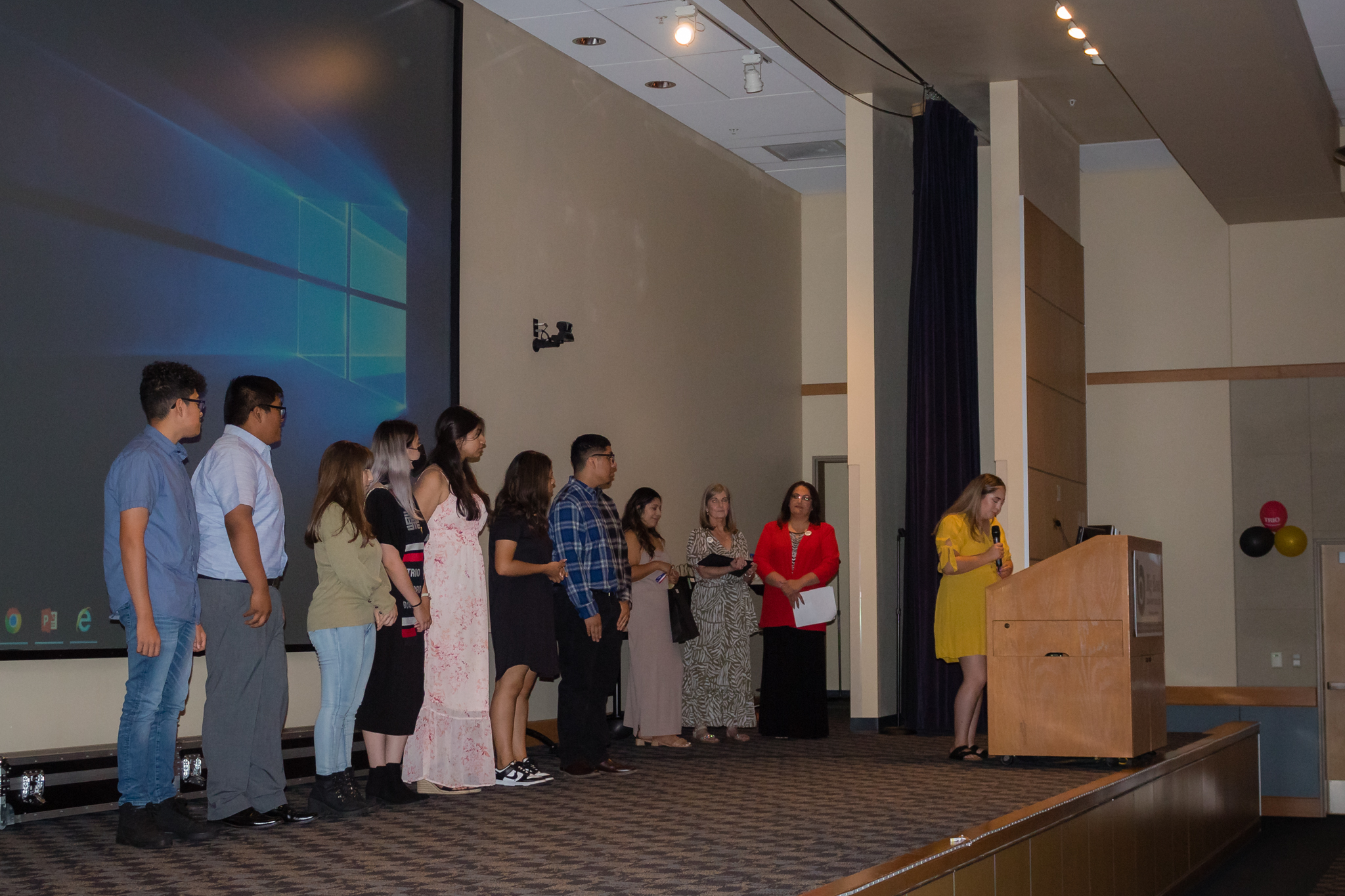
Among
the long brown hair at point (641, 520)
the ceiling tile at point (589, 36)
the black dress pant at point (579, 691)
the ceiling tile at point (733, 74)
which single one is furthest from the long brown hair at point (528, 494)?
the ceiling tile at point (733, 74)

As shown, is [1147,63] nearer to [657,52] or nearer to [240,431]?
[657,52]

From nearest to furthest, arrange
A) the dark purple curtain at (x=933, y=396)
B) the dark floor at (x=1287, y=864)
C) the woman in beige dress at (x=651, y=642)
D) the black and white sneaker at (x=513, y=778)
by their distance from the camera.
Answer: the black and white sneaker at (x=513, y=778)
the dark floor at (x=1287, y=864)
the woman in beige dress at (x=651, y=642)
the dark purple curtain at (x=933, y=396)

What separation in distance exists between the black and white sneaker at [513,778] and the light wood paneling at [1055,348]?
391 cm

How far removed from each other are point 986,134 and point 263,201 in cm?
508

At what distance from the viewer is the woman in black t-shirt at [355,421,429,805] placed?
15.0ft

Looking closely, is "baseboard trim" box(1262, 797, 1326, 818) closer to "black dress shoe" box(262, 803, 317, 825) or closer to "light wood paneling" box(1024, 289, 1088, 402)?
"light wood paneling" box(1024, 289, 1088, 402)

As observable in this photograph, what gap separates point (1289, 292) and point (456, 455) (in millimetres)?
6532

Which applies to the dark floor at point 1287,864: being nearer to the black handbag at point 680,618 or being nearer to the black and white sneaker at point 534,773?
the black handbag at point 680,618

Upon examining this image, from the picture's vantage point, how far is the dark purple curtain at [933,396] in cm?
753

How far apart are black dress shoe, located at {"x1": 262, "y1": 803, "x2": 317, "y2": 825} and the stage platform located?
0.07 metres

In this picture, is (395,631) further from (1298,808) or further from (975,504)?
(1298,808)

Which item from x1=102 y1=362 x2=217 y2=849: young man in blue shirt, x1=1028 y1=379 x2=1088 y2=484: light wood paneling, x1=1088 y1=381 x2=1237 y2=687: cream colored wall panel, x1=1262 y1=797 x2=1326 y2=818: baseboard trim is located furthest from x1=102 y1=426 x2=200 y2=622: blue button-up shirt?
x1=1262 y1=797 x2=1326 y2=818: baseboard trim

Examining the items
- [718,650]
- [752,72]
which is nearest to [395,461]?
[718,650]

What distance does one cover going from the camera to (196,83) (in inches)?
196
